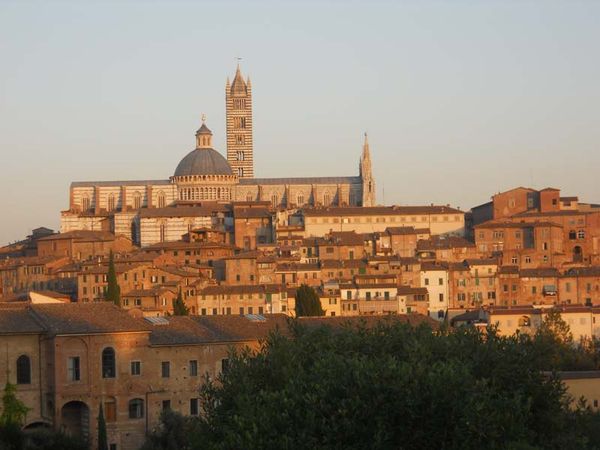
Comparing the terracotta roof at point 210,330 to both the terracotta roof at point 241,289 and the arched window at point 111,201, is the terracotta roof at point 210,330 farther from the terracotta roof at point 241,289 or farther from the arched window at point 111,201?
the arched window at point 111,201

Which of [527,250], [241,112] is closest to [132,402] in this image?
[527,250]

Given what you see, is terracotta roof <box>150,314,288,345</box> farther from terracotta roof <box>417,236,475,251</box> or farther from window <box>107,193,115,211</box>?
window <box>107,193,115,211</box>

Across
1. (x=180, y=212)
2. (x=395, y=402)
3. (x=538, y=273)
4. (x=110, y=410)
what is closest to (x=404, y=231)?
(x=538, y=273)

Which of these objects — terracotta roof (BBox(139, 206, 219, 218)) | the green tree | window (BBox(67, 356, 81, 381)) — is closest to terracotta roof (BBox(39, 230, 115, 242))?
terracotta roof (BBox(139, 206, 219, 218))

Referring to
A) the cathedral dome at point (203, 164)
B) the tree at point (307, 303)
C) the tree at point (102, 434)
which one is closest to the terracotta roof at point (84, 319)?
the tree at point (102, 434)

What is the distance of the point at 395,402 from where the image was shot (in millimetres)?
25859

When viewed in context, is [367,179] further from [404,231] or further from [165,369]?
[165,369]

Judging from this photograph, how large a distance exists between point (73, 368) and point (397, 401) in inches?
579

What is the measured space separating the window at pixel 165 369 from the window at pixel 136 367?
2.01 ft

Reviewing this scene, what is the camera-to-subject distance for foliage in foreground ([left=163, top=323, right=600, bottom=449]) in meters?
25.7

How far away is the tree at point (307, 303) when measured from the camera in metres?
65.8

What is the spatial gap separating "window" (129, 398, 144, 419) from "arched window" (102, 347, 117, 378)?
0.83m

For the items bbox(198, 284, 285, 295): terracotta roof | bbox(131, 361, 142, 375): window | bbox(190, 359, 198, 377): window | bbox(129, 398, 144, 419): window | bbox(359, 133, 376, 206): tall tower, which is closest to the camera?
bbox(129, 398, 144, 419): window

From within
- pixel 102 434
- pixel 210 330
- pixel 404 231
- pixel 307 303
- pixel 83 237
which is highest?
A: pixel 83 237
